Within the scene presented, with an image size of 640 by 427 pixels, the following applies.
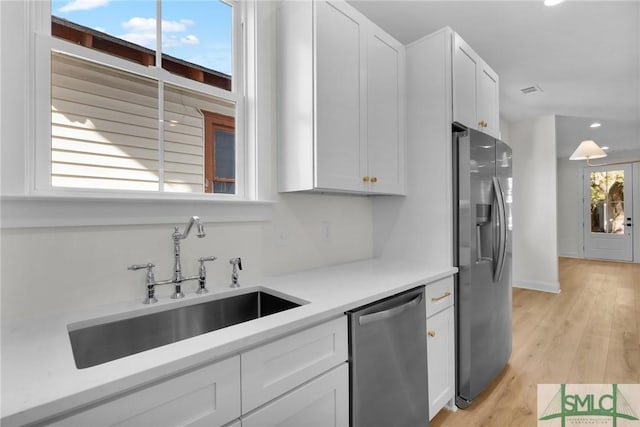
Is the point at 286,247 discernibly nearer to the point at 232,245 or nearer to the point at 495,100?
the point at 232,245

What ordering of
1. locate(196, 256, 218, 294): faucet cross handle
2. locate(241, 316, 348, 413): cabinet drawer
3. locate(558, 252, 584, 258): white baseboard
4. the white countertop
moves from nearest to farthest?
the white countertop < locate(241, 316, 348, 413): cabinet drawer < locate(196, 256, 218, 294): faucet cross handle < locate(558, 252, 584, 258): white baseboard

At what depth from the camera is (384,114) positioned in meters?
1.94

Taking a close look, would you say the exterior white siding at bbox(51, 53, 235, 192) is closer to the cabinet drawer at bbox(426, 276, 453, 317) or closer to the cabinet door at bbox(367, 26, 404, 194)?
the cabinet door at bbox(367, 26, 404, 194)

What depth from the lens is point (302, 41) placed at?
1.61 metres

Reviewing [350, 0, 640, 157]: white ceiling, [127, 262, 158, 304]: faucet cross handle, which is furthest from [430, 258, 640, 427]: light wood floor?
[350, 0, 640, 157]: white ceiling

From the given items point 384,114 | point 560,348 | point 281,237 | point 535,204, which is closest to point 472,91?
point 384,114

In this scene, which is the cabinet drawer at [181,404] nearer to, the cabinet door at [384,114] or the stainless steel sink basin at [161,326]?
the stainless steel sink basin at [161,326]

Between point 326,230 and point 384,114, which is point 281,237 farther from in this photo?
point 384,114

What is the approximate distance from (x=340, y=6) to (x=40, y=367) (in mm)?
1903

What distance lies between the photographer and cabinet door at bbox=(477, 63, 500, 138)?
90.0 inches

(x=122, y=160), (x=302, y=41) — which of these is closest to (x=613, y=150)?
(x=302, y=41)

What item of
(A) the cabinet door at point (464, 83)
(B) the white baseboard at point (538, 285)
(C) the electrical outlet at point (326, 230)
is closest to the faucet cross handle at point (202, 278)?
(C) the electrical outlet at point (326, 230)

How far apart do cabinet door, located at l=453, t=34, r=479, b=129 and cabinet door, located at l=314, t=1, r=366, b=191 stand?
0.65 metres

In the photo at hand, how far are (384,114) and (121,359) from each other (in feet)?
5.82
